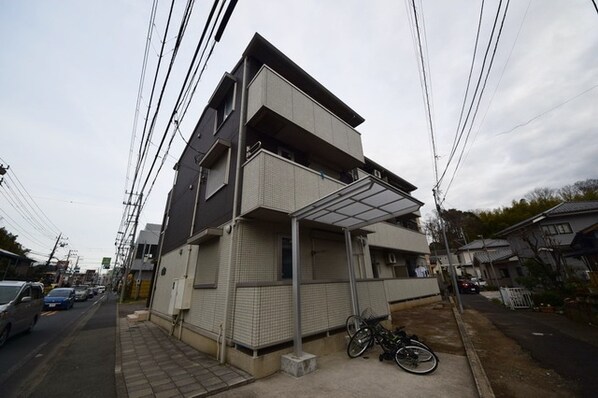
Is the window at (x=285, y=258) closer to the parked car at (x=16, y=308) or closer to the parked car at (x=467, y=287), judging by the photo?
the parked car at (x=16, y=308)

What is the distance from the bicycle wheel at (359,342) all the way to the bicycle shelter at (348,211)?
613 millimetres

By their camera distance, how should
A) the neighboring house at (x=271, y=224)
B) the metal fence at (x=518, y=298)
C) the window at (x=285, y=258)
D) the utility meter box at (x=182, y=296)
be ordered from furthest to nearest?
the metal fence at (x=518, y=298) < the utility meter box at (x=182, y=296) < the window at (x=285, y=258) < the neighboring house at (x=271, y=224)

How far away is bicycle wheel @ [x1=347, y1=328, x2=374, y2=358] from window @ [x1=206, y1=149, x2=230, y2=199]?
5.37 m

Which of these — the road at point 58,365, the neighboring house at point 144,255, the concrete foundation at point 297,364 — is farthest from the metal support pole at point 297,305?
the neighboring house at point 144,255

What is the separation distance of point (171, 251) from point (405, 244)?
12.9 meters

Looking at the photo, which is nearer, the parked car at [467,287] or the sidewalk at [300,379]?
the sidewalk at [300,379]


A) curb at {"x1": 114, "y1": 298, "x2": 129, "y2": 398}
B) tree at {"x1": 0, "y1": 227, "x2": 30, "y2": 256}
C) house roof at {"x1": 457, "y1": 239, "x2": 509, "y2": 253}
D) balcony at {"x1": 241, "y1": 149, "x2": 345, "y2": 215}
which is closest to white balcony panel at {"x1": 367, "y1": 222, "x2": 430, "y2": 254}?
balcony at {"x1": 241, "y1": 149, "x2": 345, "y2": 215}

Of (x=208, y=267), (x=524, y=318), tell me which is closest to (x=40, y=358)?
(x=208, y=267)

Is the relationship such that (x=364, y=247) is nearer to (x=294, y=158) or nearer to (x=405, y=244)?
(x=294, y=158)

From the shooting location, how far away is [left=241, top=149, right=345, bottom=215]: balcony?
17.5 feet

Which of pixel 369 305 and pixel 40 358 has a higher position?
pixel 369 305

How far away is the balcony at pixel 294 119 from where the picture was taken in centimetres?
661

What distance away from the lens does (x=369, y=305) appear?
21.4 feet

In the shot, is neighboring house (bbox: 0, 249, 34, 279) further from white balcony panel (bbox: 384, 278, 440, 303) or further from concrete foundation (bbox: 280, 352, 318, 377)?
white balcony panel (bbox: 384, 278, 440, 303)
